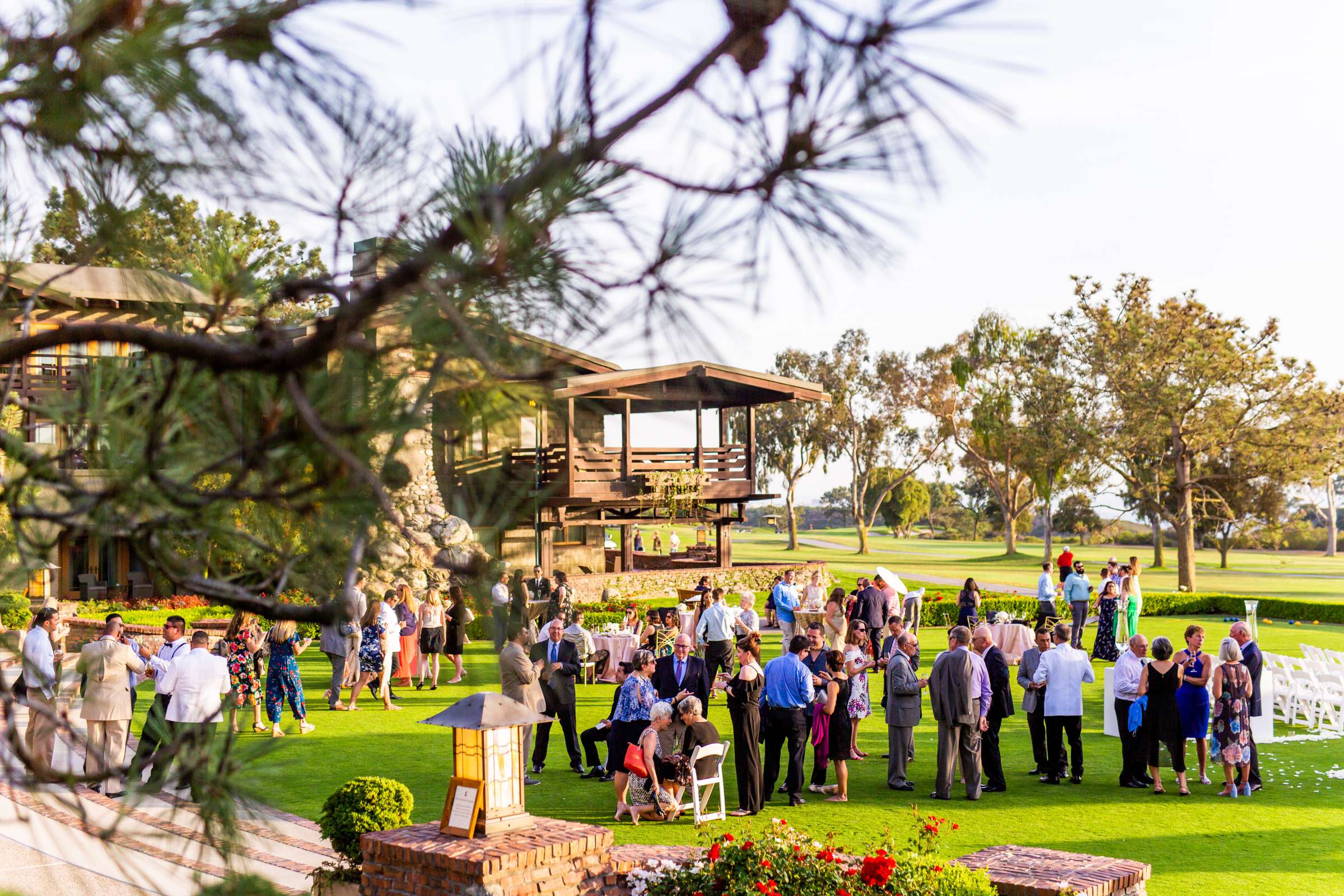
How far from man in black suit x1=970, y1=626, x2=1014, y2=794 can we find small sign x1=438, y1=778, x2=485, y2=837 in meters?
5.66

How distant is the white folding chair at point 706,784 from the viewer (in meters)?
9.69

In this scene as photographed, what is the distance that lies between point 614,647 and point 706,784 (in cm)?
797

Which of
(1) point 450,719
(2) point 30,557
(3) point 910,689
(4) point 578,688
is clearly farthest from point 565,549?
(2) point 30,557

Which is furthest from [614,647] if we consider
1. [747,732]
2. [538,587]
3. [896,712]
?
[747,732]

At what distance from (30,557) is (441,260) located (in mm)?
1400

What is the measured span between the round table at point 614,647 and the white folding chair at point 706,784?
729 cm

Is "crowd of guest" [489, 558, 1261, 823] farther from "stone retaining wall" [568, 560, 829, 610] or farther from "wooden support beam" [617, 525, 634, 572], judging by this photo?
"wooden support beam" [617, 525, 634, 572]

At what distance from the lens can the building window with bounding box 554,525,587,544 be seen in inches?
1242

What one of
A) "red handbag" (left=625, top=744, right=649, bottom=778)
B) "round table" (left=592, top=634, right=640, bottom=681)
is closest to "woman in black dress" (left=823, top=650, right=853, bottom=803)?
"red handbag" (left=625, top=744, right=649, bottom=778)

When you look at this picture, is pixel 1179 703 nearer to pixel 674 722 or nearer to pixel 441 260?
pixel 674 722

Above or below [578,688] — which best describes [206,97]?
above

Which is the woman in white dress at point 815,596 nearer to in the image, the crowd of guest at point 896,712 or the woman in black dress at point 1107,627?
the woman in black dress at point 1107,627

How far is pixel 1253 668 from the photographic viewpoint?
480 inches

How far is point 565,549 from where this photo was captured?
31531 mm
